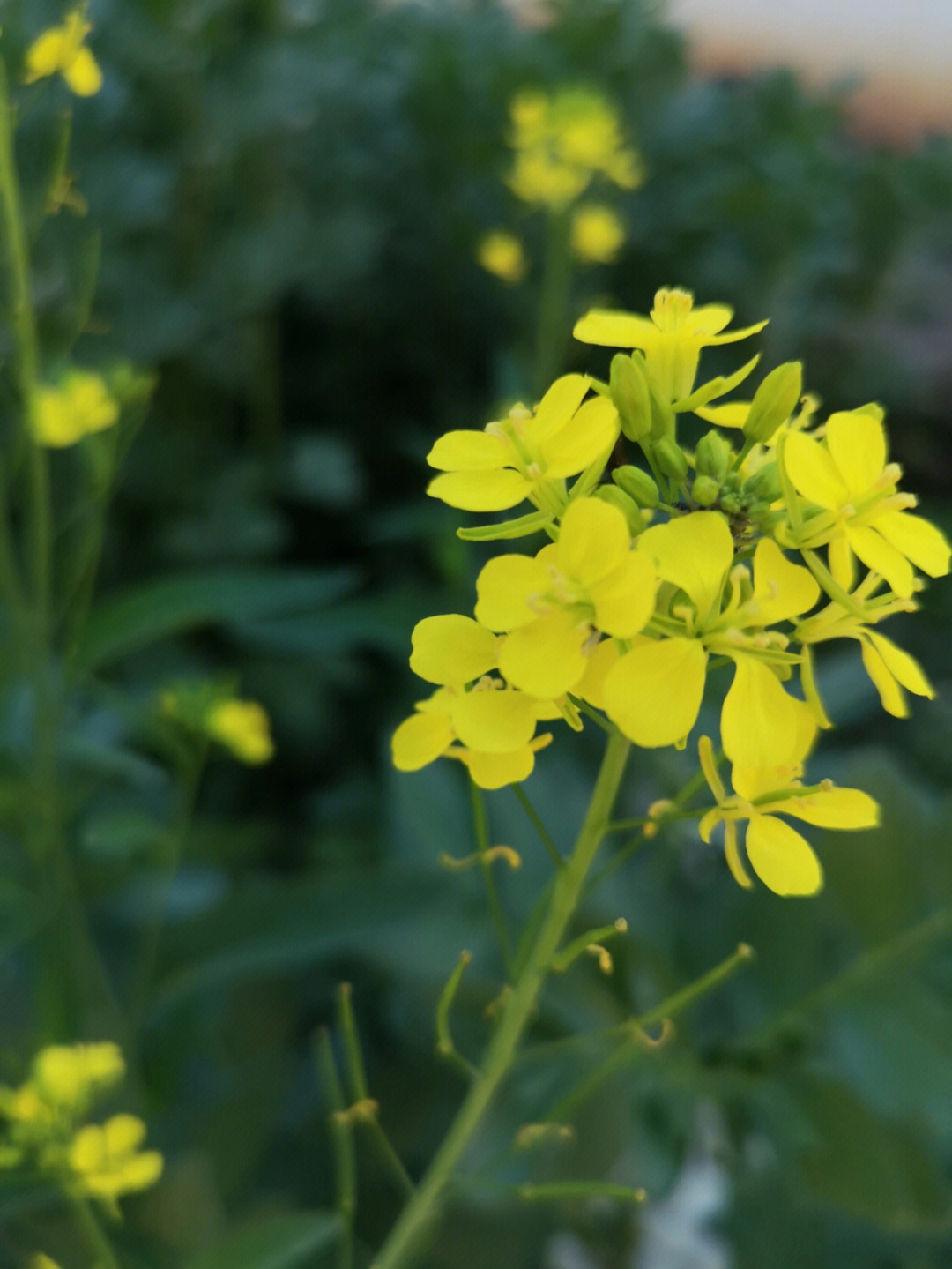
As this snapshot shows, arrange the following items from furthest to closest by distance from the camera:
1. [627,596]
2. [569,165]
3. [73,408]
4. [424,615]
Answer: [569,165] → [424,615] → [73,408] → [627,596]

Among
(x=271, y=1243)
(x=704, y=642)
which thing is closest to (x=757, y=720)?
(x=704, y=642)

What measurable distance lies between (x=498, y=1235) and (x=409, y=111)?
3.37ft

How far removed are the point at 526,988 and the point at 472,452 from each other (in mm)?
160

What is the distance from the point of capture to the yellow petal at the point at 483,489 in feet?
0.88

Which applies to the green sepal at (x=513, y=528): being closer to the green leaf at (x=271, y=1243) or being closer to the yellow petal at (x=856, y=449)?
the yellow petal at (x=856, y=449)

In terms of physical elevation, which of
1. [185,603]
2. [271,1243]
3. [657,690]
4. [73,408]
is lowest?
[271,1243]

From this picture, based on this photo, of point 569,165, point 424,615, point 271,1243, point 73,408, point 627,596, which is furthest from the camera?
point 569,165

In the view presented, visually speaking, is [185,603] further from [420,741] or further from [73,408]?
[420,741]

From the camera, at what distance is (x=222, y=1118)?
0.70 metres

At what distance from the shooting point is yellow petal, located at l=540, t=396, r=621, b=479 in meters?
0.26

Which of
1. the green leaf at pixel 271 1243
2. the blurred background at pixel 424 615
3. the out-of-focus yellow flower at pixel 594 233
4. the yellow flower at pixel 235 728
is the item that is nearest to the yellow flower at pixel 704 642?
the blurred background at pixel 424 615

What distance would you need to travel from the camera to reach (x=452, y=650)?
267 millimetres

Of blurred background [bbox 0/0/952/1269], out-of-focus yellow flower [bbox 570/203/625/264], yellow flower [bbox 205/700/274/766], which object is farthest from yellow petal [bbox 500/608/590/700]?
out-of-focus yellow flower [bbox 570/203/625/264]

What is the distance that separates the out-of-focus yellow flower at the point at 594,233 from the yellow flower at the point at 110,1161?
2.58 feet
